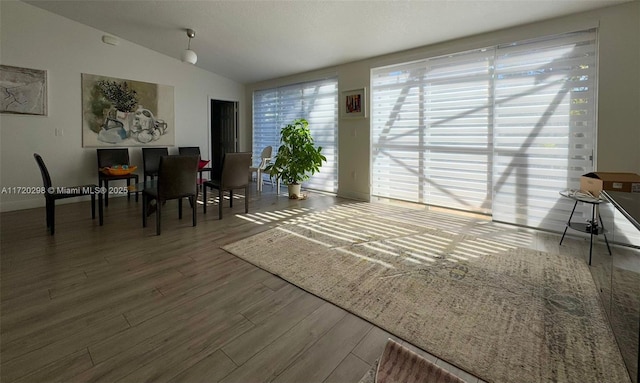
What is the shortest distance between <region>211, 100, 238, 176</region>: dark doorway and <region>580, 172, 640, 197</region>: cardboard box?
269 inches

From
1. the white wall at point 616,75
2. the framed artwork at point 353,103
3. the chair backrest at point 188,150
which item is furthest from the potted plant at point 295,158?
the white wall at point 616,75

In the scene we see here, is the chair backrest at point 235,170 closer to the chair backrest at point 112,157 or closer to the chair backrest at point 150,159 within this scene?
the chair backrest at point 150,159

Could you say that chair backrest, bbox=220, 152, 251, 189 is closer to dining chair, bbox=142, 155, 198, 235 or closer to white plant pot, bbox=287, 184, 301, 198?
dining chair, bbox=142, 155, 198, 235

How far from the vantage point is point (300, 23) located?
4137 millimetres

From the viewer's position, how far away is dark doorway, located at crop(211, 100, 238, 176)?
778 cm

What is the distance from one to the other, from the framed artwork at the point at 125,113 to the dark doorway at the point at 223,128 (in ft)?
5.51

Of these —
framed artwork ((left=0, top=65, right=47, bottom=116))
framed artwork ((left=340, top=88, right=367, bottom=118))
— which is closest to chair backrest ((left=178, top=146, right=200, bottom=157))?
framed artwork ((left=0, top=65, right=47, bottom=116))

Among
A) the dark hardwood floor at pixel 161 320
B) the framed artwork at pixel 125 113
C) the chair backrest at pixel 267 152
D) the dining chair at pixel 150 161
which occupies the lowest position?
the dark hardwood floor at pixel 161 320

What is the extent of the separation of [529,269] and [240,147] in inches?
263

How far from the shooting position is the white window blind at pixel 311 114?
235 inches

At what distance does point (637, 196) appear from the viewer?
2076 mm

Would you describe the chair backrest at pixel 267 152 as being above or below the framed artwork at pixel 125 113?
below

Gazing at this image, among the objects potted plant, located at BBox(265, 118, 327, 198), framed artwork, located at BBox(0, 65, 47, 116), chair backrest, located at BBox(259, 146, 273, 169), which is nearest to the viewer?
framed artwork, located at BBox(0, 65, 47, 116)

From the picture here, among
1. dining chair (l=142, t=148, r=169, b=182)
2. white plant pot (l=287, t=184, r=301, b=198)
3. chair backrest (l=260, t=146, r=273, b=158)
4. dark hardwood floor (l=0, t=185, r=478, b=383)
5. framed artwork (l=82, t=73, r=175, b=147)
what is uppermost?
framed artwork (l=82, t=73, r=175, b=147)
